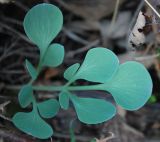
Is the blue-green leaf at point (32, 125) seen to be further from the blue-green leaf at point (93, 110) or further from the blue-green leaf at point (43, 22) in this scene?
the blue-green leaf at point (43, 22)

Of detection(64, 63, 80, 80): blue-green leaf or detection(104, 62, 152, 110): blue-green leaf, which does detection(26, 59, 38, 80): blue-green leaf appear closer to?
detection(64, 63, 80, 80): blue-green leaf

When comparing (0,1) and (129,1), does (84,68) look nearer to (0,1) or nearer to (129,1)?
(0,1)

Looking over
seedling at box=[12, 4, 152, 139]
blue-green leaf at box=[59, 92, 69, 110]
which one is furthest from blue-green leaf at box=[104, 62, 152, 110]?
blue-green leaf at box=[59, 92, 69, 110]


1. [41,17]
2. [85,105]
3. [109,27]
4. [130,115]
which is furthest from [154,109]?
[41,17]

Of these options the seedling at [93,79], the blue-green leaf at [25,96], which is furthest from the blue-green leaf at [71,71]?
the blue-green leaf at [25,96]

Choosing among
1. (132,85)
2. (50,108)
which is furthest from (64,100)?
(132,85)
